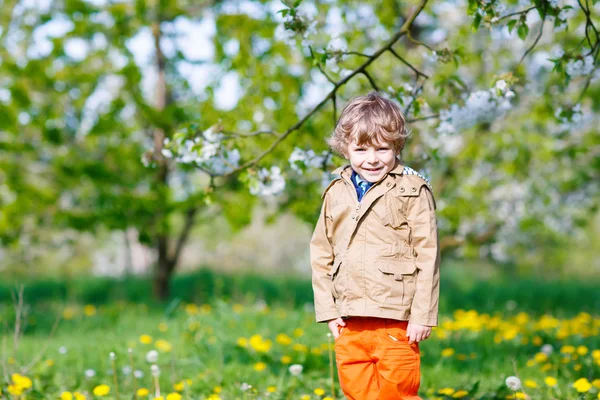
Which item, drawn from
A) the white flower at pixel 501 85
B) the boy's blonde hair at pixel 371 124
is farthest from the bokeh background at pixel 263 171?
the boy's blonde hair at pixel 371 124

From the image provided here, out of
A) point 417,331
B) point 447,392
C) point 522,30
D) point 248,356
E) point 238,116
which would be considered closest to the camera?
point 417,331

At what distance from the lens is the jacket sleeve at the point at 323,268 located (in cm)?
220

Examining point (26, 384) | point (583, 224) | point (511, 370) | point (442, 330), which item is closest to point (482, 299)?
point (583, 224)

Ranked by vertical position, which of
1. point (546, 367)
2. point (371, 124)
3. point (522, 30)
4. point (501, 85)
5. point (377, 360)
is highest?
point (522, 30)

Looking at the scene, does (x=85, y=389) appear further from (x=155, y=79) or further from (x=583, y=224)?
(x=583, y=224)

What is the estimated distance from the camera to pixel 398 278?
6.80 ft

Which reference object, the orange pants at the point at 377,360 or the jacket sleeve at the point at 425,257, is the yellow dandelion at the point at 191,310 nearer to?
the orange pants at the point at 377,360

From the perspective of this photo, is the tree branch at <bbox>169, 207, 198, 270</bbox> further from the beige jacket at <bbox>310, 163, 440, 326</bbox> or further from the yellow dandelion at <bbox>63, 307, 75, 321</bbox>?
the beige jacket at <bbox>310, 163, 440, 326</bbox>

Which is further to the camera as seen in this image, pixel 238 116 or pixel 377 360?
pixel 238 116

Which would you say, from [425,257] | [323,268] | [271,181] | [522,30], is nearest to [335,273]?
[323,268]

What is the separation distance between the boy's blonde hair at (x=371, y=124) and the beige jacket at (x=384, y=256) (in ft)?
0.43

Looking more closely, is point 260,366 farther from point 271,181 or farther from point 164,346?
point 271,181

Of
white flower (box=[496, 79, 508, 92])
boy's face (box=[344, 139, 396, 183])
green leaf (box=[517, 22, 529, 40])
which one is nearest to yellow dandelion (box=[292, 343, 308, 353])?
boy's face (box=[344, 139, 396, 183])

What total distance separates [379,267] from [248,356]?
1.74 m
